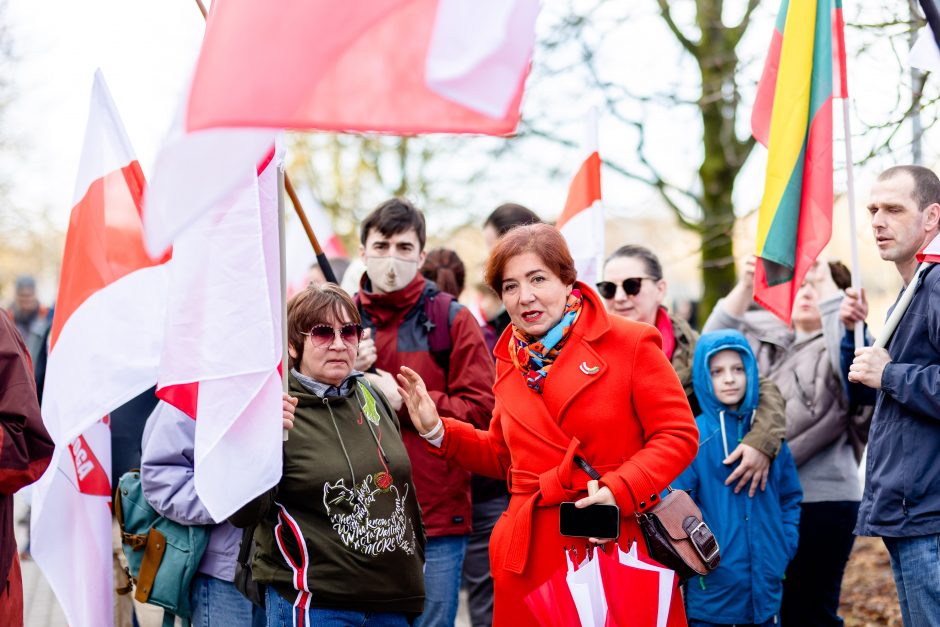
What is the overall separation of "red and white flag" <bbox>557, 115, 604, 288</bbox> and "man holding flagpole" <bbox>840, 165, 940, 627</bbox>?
2017mm

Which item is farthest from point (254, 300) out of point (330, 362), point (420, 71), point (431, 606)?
point (431, 606)

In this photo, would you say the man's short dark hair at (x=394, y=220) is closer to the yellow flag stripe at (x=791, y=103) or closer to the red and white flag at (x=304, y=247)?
the yellow flag stripe at (x=791, y=103)

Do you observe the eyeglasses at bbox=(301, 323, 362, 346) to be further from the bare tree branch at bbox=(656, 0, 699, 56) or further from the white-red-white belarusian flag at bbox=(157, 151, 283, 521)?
the bare tree branch at bbox=(656, 0, 699, 56)

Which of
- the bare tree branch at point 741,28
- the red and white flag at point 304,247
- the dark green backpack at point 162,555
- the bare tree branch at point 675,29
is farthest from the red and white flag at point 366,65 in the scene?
the bare tree branch at point 675,29

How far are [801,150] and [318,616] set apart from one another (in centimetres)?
281

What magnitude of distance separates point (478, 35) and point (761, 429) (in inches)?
112

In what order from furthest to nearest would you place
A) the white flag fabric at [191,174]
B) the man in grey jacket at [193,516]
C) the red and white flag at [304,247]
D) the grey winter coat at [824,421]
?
the red and white flag at [304,247]
the grey winter coat at [824,421]
the man in grey jacket at [193,516]
the white flag fabric at [191,174]

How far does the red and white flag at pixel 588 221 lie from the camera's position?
6309 mm

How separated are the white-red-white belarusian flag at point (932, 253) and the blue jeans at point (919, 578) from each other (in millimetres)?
1019

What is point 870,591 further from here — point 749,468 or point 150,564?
point 150,564

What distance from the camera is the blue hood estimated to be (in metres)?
5.19

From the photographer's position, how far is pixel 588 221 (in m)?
6.35

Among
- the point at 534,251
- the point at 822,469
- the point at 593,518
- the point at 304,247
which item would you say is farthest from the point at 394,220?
the point at 304,247

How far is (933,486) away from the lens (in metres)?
4.06
